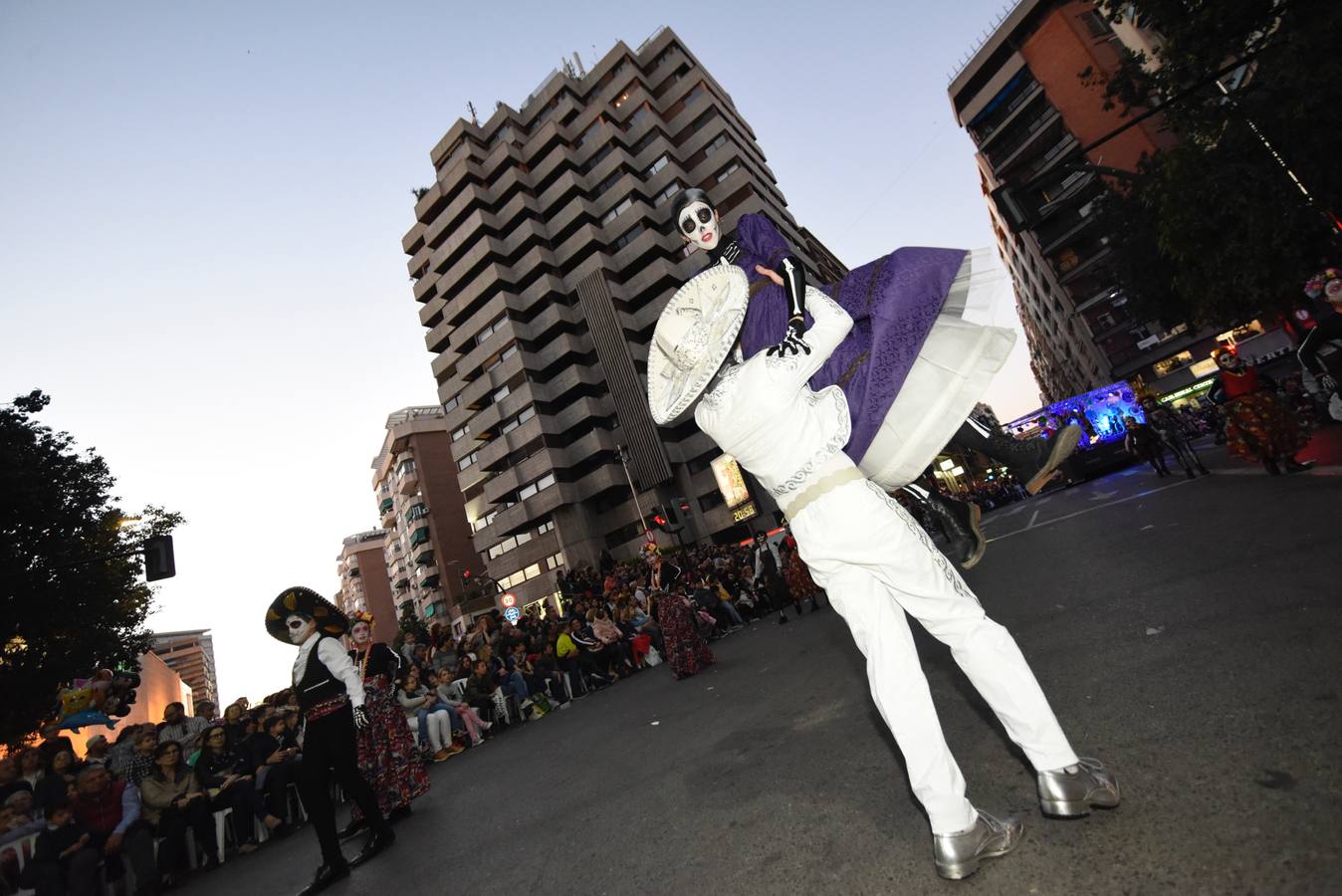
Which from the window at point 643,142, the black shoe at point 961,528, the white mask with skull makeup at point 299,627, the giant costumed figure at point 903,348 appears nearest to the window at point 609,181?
the window at point 643,142

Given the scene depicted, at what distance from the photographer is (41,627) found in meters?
15.8

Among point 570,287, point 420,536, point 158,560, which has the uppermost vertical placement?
point 570,287

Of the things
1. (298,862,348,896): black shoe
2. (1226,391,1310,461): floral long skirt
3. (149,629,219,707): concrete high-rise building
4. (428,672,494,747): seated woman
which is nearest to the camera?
(298,862,348,896): black shoe

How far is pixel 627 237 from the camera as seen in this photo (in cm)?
4534

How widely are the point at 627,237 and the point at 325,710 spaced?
4493 centimetres

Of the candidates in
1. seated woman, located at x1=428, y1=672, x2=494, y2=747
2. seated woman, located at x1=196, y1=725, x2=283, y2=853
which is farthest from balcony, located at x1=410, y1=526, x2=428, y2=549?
seated woman, located at x1=196, y1=725, x2=283, y2=853

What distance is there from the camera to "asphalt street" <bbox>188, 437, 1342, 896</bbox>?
158cm

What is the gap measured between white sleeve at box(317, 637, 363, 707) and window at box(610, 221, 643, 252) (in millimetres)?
43860

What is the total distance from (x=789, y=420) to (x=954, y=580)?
0.80 metres

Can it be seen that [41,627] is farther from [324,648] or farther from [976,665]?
[976,665]

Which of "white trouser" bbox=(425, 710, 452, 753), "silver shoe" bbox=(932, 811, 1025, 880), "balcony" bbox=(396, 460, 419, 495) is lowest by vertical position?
"silver shoe" bbox=(932, 811, 1025, 880)

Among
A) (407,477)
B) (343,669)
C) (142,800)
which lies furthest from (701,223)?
(407,477)

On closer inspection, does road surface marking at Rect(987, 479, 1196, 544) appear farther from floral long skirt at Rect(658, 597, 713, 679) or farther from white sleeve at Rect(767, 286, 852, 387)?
white sleeve at Rect(767, 286, 852, 387)

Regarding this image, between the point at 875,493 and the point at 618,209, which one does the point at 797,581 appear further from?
the point at 618,209
